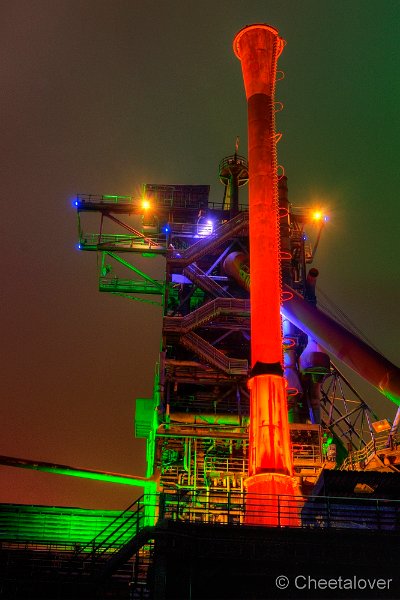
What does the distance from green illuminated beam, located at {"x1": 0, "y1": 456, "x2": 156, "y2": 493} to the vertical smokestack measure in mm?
15489

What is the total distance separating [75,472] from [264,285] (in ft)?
61.4

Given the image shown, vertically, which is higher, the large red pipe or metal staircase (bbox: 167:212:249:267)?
metal staircase (bbox: 167:212:249:267)

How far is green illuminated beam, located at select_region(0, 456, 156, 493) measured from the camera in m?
44.4

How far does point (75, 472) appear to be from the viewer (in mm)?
46031

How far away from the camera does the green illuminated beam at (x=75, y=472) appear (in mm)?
44375

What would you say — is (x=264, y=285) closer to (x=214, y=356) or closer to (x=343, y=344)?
(x=343, y=344)

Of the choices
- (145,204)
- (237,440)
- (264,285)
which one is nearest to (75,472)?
(237,440)

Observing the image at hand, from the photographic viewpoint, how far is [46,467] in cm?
4516

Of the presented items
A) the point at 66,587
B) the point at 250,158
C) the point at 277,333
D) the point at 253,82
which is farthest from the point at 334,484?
the point at 253,82

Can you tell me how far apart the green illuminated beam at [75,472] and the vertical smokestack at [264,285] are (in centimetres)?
1549

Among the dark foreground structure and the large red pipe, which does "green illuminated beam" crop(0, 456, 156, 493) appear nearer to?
the dark foreground structure

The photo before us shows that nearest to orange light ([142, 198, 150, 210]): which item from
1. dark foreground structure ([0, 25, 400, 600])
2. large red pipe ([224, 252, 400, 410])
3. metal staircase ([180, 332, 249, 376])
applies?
dark foreground structure ([0, 25, 400, 600])

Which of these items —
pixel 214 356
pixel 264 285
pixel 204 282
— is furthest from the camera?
pixel 204 282

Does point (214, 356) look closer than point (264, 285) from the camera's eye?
No
